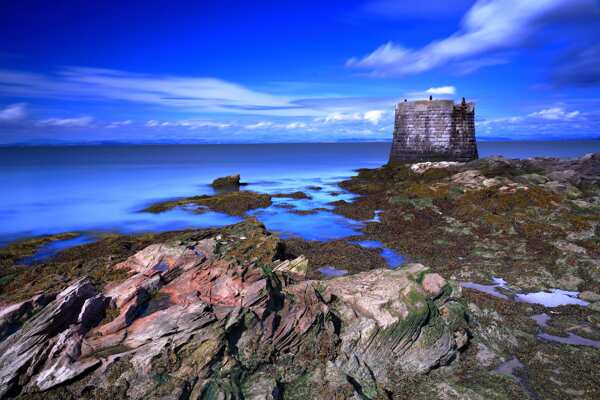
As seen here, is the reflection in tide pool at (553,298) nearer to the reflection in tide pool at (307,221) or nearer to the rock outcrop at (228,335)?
the rock outcrop at (228,335)

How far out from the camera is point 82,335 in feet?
18.9

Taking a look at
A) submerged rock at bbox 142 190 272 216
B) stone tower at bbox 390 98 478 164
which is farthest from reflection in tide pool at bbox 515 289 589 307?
stone tower at bbox 390 98 478 164

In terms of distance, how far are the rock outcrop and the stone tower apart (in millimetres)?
26132

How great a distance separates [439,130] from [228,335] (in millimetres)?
30025

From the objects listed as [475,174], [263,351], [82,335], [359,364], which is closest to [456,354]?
[359,364]

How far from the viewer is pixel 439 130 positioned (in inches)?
1272

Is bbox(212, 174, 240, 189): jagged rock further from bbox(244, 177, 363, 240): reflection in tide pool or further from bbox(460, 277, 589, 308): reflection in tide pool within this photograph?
bbox(460, 277, 589, 308): reflection in tide pool

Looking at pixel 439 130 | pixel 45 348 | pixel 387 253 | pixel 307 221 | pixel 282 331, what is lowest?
pixel 307 221

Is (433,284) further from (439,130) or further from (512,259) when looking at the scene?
(439,130)

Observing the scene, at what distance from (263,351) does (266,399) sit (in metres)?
0.80

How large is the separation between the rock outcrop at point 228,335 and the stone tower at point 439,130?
26.1m

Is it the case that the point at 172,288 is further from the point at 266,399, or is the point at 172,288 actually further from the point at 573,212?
the point at 573,212

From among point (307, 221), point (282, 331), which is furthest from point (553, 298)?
point (307, 221)

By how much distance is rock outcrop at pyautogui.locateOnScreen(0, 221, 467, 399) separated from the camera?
5.32 meters
